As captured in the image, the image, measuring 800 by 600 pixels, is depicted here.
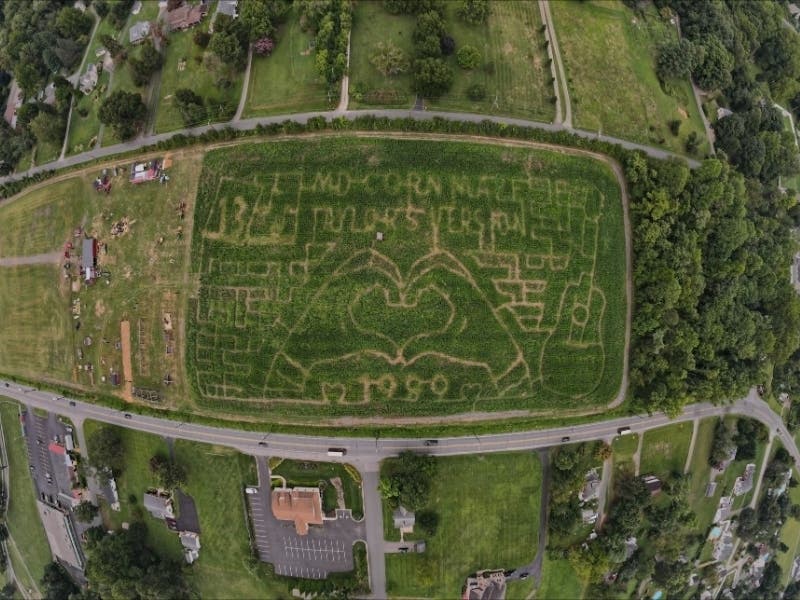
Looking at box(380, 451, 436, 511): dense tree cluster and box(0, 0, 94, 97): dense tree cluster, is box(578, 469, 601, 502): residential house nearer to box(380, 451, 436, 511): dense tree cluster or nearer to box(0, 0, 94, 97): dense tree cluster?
box(380, 451, 436, 511): dense tree cluster

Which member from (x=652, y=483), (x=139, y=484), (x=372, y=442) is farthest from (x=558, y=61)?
(x=139, y=484)

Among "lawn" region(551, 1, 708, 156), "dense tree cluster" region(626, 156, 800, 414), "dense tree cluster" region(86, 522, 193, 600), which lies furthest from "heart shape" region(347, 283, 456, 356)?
"dense tree cluster" region(86, 522, 193, 600)

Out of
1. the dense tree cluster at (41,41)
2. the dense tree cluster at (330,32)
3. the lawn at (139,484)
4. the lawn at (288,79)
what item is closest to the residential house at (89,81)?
the dense tree cluster at (41,41)

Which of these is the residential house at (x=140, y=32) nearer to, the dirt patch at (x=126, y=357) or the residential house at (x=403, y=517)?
the dirt patch at (x=126, y=357)

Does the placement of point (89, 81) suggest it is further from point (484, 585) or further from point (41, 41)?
point (484, 585)

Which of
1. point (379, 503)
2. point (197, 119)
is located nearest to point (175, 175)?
point (197, 119)

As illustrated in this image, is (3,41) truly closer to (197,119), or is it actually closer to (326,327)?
(197,119)
